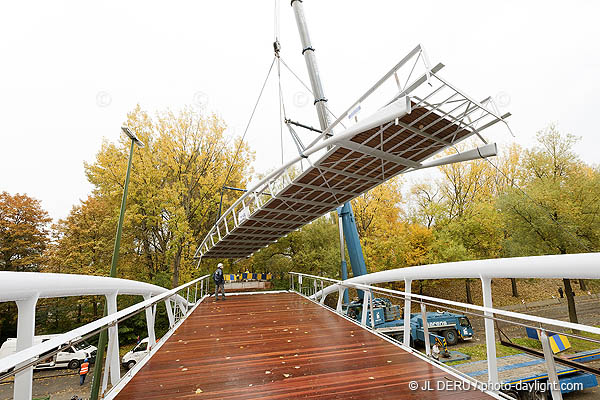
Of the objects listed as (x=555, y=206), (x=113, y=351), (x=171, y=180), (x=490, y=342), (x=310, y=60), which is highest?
(x=310, y=60)

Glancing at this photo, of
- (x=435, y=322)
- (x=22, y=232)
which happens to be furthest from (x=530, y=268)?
(x=22, y=232)

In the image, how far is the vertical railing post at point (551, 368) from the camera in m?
2.37

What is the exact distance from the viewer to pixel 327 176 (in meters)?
11.2

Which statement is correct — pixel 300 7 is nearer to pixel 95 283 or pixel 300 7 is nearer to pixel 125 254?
pixel 95 283

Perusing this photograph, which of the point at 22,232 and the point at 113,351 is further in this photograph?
the point at 22,232

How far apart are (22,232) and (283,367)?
27.2m

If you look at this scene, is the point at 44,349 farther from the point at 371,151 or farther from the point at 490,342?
the point at 371,151

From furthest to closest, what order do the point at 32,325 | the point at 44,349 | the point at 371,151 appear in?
1. the point at 371,151
2. the point at 32,325
3. the point at 44,349

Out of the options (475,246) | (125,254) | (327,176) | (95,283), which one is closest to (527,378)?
(327,176)

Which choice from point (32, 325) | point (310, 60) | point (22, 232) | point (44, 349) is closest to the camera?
point (44, 349)

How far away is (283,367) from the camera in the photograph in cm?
455

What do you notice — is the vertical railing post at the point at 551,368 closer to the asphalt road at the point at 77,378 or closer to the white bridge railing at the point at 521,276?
the white bridge railing at the point at 521,276

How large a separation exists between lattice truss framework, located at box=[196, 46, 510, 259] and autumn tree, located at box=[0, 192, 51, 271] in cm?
1855

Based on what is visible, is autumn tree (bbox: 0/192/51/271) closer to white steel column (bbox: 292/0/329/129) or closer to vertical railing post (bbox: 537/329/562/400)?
white steel column (bbox: 292/0/329/129)
